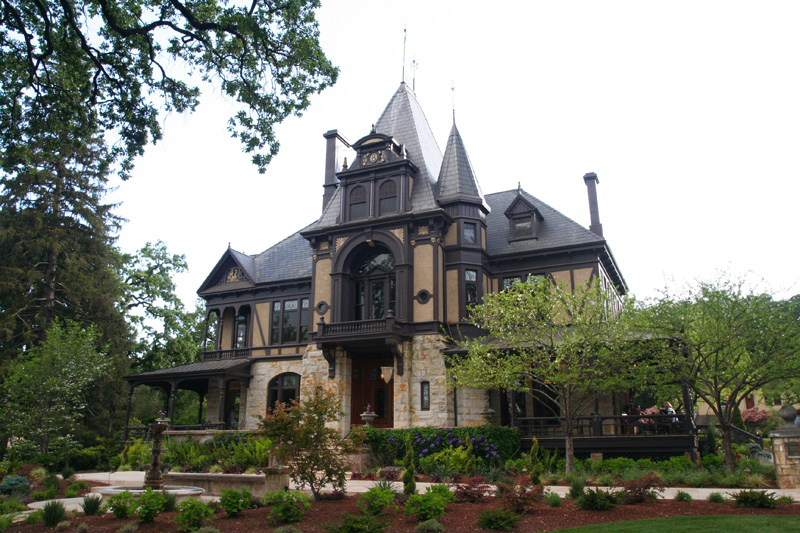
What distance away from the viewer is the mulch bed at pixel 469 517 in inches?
372

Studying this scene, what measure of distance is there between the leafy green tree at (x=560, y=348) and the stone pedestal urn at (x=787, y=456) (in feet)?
13.2

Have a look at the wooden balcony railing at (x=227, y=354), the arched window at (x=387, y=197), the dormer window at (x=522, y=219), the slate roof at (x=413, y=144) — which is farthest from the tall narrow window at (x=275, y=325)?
the dormer window at (x=522, y=219)

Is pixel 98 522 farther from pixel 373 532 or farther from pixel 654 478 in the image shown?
pixel 654 478

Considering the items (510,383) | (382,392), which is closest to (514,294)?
(510,383)

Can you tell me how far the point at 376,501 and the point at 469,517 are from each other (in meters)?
1.56

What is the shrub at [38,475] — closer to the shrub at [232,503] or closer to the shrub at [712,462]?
the shrub at [232,503]

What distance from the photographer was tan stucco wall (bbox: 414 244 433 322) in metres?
24.8

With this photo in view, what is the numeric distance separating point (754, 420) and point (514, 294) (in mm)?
26940

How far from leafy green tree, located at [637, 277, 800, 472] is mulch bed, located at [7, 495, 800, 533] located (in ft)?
20.3

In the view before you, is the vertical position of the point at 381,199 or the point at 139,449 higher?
the point at 381,199

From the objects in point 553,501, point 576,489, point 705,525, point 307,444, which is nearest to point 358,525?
point 307,444

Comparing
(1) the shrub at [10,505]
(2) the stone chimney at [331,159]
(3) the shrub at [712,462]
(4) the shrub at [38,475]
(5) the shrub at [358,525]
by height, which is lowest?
(1) the shrub at [10,505]

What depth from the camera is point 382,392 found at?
86.0ft

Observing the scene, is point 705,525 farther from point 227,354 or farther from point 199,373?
point 227,354
